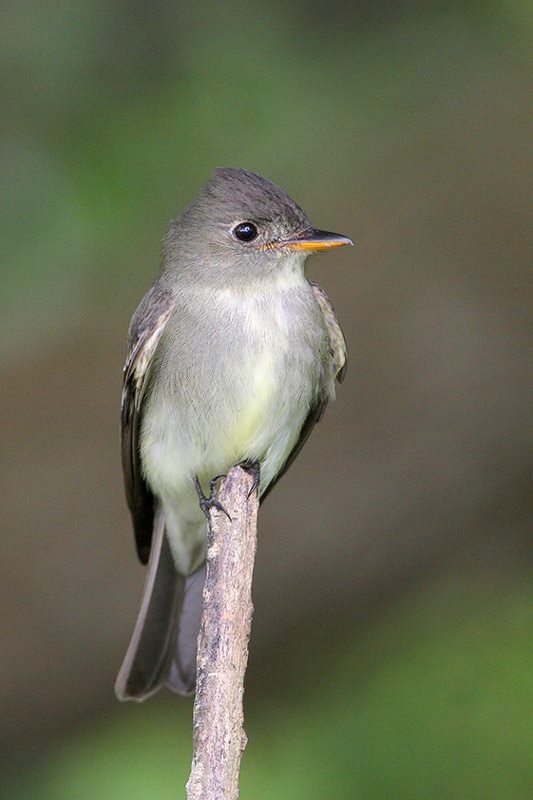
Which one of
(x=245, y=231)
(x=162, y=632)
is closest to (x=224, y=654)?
(x=162, y=632)

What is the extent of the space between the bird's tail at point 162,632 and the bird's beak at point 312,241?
1065 mm

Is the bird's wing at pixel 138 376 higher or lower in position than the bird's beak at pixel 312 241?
lower

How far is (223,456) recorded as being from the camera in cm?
388

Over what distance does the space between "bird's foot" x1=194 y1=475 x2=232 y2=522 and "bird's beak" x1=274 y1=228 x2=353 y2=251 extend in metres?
0.71

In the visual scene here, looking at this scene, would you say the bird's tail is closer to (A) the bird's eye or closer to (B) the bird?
(B) the bird

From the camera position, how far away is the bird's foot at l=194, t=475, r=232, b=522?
137 inches

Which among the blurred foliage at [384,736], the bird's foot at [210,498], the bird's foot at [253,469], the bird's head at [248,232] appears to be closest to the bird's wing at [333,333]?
the bird's head at [248,232]

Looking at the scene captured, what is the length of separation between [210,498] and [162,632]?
76 cm

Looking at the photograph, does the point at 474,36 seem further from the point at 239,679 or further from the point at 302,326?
the point at 239,679

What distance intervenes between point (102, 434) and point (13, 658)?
3.09 feet

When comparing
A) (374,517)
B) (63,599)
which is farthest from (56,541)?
(374,517)

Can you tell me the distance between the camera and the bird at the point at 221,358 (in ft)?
12.3

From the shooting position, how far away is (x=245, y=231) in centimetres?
390

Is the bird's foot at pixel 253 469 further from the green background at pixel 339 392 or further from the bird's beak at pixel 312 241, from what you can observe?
the green background at pixel 339 392
